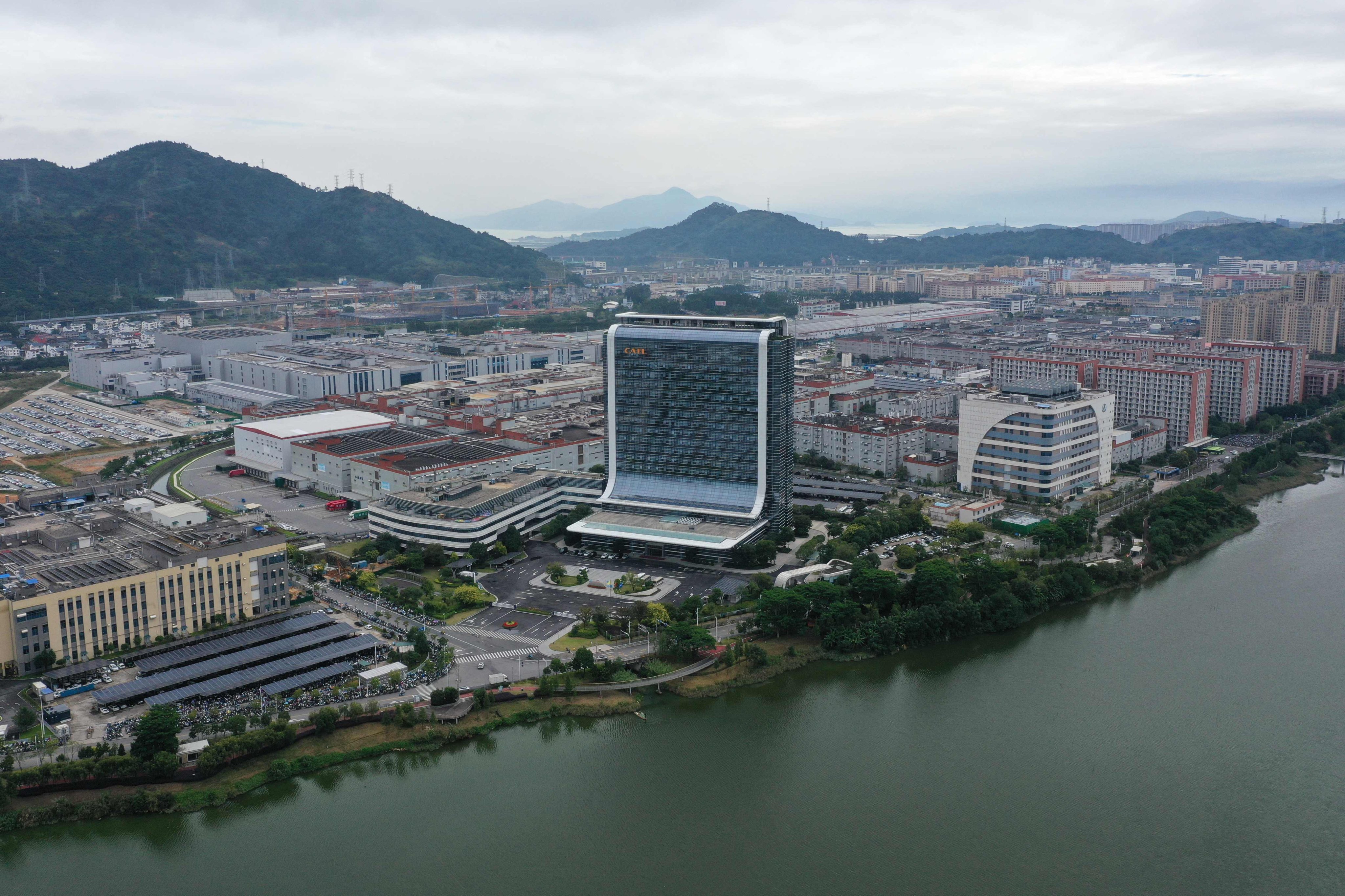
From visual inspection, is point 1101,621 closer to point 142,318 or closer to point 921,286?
point 142,318

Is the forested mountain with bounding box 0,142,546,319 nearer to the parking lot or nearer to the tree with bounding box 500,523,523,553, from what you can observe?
the parking lot

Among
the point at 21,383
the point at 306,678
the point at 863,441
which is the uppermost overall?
the point at 863,441

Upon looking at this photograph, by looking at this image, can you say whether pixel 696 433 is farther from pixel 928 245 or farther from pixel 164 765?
pixel 928 245

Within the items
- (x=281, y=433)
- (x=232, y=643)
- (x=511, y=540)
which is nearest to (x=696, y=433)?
(x=511, y=540)

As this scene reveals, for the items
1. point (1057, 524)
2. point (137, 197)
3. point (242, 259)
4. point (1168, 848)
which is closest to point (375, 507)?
point (1057, 524)

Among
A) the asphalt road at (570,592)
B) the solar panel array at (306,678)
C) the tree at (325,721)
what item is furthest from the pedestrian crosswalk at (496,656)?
the tree at (325,721)

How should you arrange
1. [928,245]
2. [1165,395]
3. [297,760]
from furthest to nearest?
[928,245], [1165,395], [297,760]

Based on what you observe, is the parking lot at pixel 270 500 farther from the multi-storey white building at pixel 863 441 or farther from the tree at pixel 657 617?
the multi-storey white building at pixel 863 441
